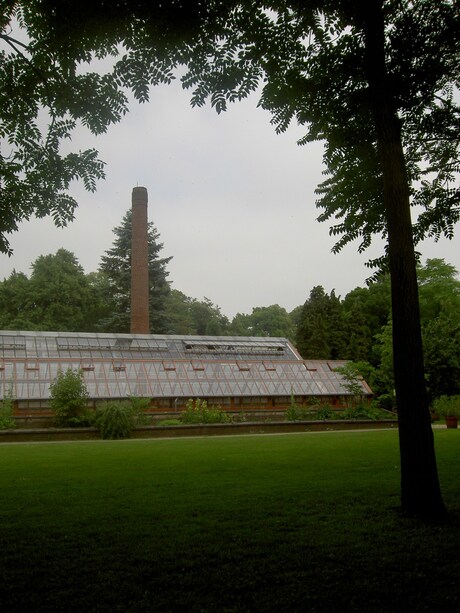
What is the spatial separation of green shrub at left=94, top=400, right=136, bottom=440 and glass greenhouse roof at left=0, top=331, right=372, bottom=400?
6342 millimetres

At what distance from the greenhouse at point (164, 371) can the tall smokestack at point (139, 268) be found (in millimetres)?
1789

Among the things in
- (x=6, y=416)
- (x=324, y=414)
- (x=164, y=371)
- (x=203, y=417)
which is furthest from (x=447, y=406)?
(x=6, y=416)

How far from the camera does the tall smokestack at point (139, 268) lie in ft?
122

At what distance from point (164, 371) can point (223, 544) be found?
25975mm

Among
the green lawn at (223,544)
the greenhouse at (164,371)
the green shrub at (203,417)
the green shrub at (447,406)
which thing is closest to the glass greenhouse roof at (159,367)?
the greenhouse at (164,371)

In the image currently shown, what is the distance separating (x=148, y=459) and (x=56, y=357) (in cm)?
1975

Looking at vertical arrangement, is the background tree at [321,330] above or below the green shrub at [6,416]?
above

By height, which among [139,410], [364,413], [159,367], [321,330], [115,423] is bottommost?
[364,413]

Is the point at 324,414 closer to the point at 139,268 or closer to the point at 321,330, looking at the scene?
the point at 139,268

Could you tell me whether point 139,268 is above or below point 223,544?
above

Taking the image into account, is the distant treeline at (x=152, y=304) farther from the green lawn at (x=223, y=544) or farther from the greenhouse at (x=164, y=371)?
the green lawn at (x=223, y=544)

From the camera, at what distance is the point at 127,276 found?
49.6 m

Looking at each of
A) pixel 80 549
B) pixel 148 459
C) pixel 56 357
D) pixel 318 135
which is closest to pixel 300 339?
pixel 56 357

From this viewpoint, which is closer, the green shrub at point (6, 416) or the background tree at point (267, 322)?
the green shrub at point (6, 416)
